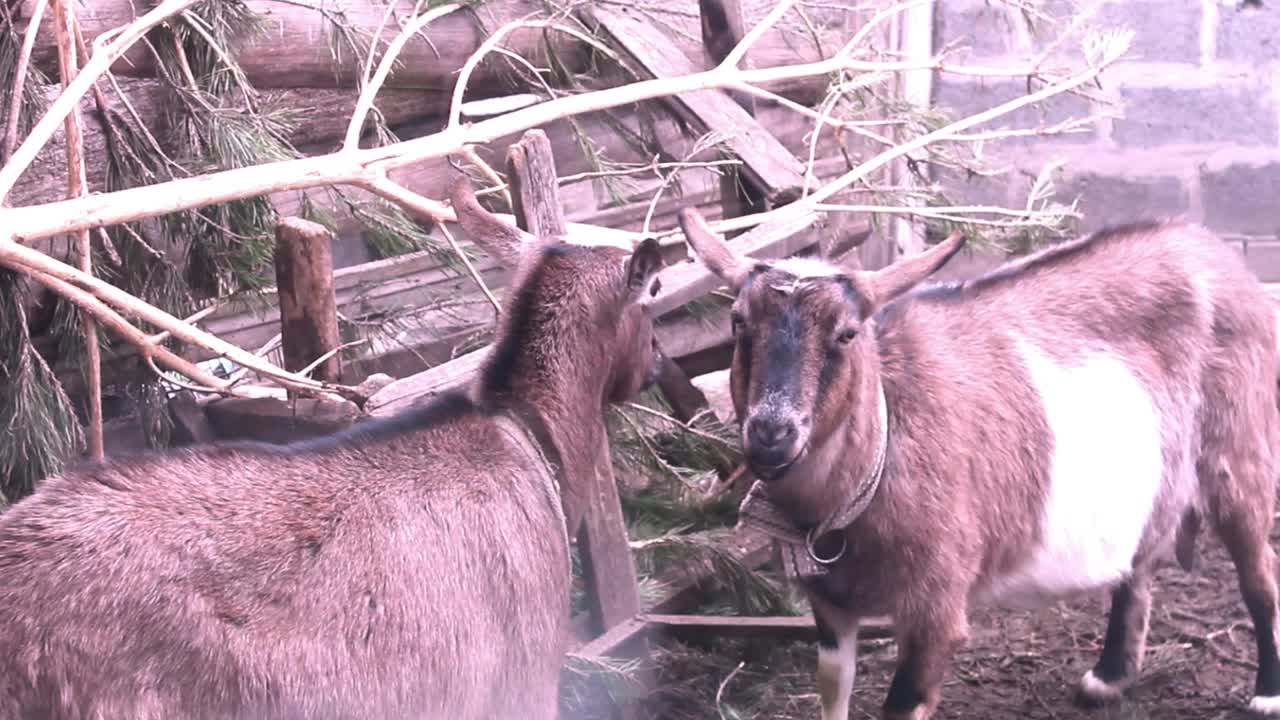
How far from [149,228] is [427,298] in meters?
1.00

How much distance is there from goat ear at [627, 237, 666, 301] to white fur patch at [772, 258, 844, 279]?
32cm

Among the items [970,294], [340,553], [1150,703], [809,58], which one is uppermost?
[809,58]

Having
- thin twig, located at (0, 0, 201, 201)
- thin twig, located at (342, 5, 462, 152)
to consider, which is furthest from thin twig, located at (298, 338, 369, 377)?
thin twig, located at (0, 0, 201, 201)

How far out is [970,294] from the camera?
4035mm

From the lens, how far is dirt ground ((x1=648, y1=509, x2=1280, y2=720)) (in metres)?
4.54

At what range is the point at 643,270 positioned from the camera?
3.30 meters

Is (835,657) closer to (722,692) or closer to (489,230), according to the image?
(722,692)

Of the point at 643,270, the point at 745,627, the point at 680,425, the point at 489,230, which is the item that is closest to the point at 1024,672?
the point at 745,627

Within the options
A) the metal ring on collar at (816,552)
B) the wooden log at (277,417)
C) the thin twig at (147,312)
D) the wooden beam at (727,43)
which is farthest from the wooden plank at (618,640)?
the wooden beam at (727,43)

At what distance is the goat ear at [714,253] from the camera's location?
3.53 metres

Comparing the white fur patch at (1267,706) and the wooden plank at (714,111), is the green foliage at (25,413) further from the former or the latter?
the white fur patch at (1267,706)

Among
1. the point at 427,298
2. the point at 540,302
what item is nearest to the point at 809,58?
the point at 427,298

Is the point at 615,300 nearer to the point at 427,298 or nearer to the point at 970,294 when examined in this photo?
the point at 970,294

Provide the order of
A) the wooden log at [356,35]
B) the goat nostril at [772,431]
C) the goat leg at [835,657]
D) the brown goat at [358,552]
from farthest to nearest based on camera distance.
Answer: the wooden log at [356,35] → the goat leg at [835,657] → the goat nostril at [772,431] → the brown goat at [358,552]
